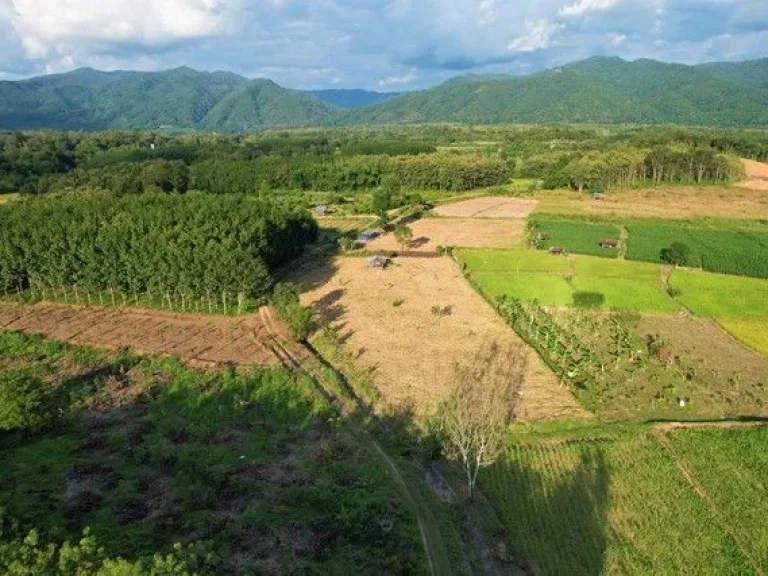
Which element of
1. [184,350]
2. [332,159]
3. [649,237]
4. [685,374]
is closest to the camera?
[685,374]

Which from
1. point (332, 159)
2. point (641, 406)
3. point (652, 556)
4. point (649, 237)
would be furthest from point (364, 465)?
point (332, 159)

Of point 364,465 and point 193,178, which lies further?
point 193,178

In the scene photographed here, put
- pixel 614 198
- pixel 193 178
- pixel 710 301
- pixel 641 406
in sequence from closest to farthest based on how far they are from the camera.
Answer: pixel 641 406 < pixel 710 301 < pixel 614 198 < pixel 193 178

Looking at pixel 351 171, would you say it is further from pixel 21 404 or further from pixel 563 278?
pixel 21 404

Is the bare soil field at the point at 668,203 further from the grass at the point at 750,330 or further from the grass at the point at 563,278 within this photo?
the grass at the point at 750,330

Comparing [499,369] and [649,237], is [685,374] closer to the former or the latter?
[499,369]

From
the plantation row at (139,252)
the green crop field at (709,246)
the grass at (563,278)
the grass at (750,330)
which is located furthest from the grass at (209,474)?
the green crop field at (709,246)

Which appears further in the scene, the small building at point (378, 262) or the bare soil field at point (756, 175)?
the bare soil field at point (756, 175)
